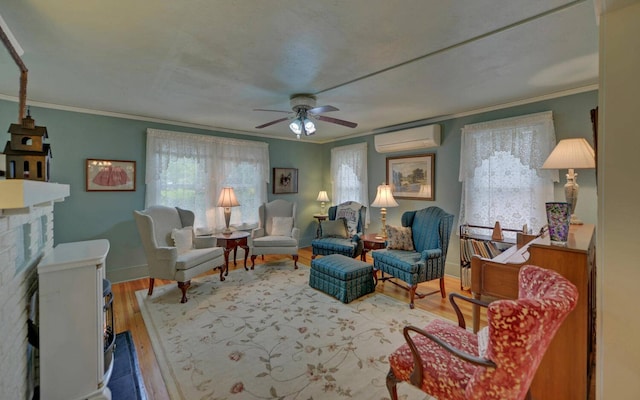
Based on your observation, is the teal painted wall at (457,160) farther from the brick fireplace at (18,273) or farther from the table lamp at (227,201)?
the brick fireplace at (18,273)

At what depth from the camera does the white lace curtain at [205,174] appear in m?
4.20

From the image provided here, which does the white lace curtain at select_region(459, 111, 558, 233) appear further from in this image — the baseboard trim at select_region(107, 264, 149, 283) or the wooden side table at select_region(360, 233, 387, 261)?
the baseboard trim at select_region(107, 264, 149, 283)

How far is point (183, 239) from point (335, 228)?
2.36 meters

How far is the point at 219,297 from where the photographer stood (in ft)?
10.9

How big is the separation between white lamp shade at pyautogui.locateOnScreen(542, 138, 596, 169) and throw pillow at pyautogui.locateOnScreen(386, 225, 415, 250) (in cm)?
170

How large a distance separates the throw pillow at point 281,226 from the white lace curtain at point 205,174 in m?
0.61

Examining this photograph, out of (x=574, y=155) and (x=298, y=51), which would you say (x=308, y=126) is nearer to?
(x=298, y=51)

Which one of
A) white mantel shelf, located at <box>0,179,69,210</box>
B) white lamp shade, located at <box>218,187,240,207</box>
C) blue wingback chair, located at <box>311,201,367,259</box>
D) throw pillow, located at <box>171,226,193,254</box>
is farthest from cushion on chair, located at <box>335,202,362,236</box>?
white mantel shelf, located at <box>0,179,69,210</box>

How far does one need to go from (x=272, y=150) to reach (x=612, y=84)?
194 inches

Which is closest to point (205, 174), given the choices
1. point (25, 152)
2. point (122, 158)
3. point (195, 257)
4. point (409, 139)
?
point (122, 158)

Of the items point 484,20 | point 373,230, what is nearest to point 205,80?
point 484,20

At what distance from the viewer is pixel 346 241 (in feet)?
14.5

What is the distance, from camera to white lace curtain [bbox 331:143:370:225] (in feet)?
17.6

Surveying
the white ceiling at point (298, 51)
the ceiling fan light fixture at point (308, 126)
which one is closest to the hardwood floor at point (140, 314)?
the ceiling fan light fixture at point (308, 126)
